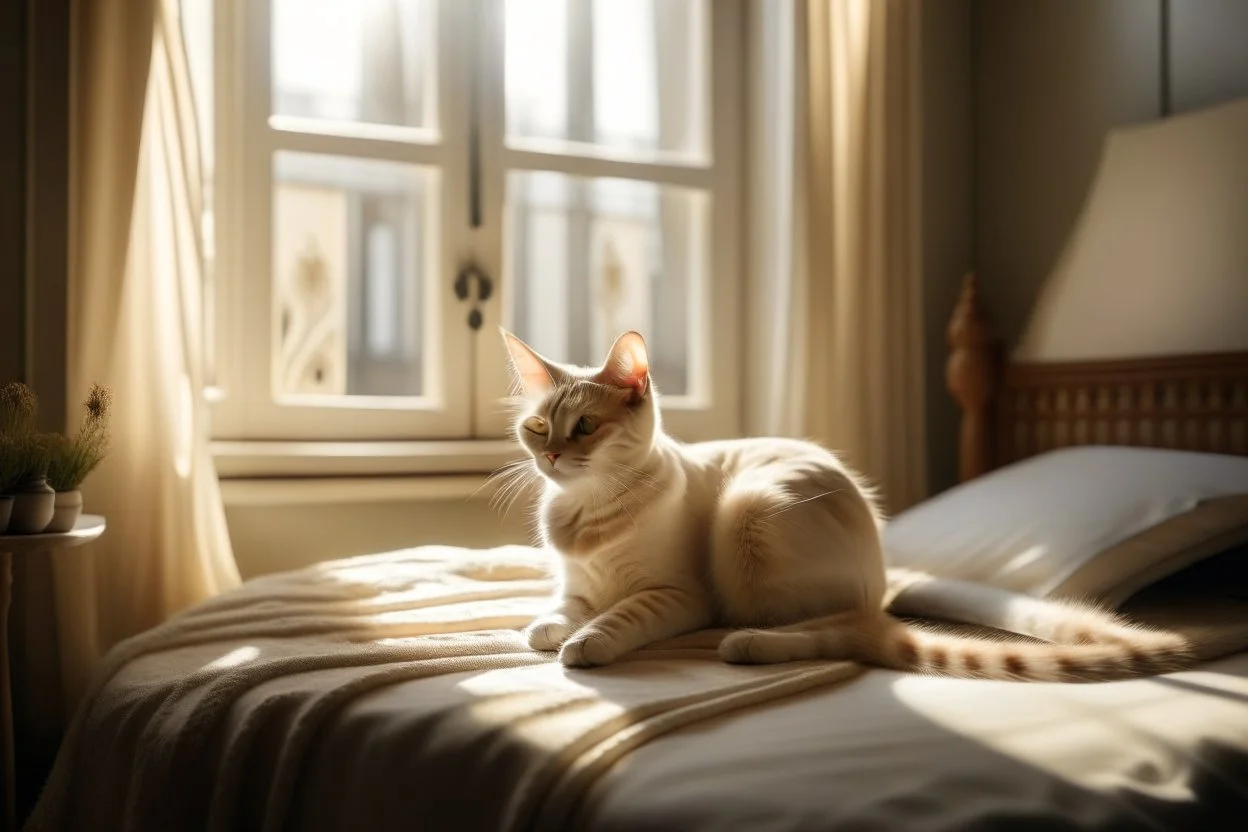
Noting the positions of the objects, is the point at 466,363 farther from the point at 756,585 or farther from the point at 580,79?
the point at 756,585

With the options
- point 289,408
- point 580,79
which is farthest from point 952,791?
point 580,79

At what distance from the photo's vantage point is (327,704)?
3.49 ft

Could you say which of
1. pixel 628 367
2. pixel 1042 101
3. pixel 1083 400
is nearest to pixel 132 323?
pixel 628 367

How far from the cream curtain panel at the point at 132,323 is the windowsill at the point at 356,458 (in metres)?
0.20

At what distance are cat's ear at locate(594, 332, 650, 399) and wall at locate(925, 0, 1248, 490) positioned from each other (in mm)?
1606

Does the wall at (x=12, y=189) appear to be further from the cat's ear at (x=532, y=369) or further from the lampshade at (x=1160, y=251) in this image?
the lampshade at (x=1160, y=251)

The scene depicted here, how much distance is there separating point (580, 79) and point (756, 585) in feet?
5.23

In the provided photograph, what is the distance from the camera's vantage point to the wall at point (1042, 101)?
7.41 feet

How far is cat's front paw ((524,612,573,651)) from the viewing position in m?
1.30

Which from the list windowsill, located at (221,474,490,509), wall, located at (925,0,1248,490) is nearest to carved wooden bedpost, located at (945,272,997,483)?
wall, located at (925,0,1248,490)

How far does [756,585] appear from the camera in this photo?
4.49 ft

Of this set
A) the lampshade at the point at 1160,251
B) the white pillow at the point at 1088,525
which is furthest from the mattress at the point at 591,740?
the lampshade at the point at 1160,251

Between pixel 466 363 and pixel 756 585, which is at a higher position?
pixel 466 363

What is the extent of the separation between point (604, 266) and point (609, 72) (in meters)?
0.49
